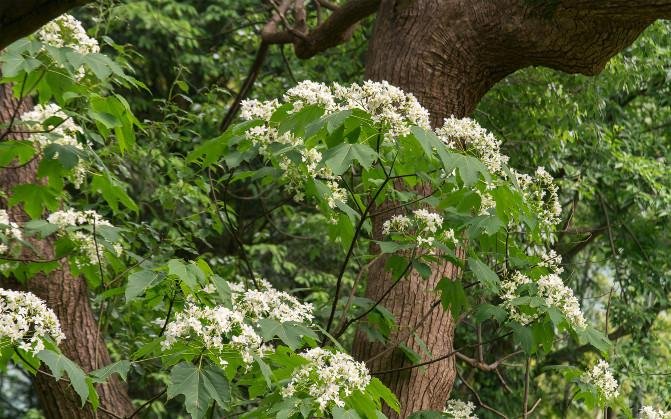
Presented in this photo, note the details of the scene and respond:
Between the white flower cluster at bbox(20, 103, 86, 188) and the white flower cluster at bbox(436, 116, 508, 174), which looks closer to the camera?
the white flower cluster at bbox(436, 116, 508, 174)

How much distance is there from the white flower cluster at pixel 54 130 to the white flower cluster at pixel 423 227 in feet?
3.70

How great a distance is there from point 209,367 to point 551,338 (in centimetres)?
135

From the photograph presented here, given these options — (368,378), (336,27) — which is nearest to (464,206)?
(368,378)

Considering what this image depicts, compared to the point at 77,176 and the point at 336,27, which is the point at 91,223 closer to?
the point at 77,176

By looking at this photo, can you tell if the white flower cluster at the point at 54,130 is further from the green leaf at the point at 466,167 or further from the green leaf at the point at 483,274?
the green leaf at the point at 483,274

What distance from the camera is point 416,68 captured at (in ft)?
13.6

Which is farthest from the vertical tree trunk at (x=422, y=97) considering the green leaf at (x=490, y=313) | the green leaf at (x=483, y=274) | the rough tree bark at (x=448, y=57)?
the green leaf at (x=483, y=274)

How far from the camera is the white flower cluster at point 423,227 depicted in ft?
10.7

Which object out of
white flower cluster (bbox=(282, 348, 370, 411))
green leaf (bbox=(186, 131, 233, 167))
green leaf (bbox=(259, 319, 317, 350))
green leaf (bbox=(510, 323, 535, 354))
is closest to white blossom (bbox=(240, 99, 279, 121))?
green leaf (bbox=(186, 131, 233, 167))

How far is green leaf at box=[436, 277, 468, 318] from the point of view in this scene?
11.3ft

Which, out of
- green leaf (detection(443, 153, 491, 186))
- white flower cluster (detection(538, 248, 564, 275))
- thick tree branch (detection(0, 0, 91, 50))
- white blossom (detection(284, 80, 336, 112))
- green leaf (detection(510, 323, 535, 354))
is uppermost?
white blossom (detection(284, 80, 336, 112))

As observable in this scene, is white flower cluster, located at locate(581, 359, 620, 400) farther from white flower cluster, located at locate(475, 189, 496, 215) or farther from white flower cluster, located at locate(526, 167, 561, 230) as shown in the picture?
white flower cluster, located at locate(475, 189, 496, 215)

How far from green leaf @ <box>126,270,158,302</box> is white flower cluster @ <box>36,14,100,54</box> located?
0.73 meters

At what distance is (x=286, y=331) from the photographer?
9.30 ft
